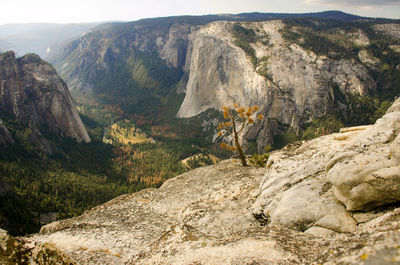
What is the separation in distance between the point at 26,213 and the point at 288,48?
486ft

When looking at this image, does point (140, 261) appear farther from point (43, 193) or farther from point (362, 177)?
point (43, 193)

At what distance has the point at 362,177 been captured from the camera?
39.5 ft

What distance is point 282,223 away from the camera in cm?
1481

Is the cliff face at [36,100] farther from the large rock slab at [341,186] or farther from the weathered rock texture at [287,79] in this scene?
the large rock slab at [341,186]

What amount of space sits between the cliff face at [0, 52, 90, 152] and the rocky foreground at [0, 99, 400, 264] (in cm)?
11638

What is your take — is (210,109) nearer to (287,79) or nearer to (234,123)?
(287,79)

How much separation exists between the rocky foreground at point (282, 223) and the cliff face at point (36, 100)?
11638 cm

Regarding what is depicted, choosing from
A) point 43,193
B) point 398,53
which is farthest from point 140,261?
point 398,53

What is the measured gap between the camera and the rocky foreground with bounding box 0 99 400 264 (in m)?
10.4

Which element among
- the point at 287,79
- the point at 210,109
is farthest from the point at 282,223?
the point at 210,109

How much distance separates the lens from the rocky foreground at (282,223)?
10352mm

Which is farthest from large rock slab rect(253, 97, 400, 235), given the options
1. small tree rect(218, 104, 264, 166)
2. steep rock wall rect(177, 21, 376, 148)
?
steep rock wall rect(177, 21, 376, 148)

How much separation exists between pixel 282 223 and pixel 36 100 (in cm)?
14667

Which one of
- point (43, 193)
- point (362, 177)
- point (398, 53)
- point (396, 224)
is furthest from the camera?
point (398, 53)
